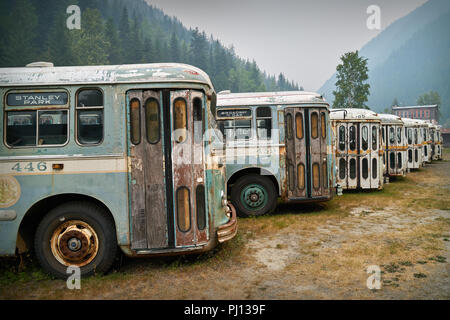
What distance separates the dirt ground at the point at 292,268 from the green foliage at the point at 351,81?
47266 mm

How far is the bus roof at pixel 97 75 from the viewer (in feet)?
15.2

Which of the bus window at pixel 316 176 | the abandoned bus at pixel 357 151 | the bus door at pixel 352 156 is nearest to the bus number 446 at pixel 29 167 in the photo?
the bus window at pixel 316 176

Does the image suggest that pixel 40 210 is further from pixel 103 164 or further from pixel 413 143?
pixel 413 143

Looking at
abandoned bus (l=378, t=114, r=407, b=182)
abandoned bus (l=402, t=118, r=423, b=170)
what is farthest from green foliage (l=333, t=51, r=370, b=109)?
abandoned bus (l=378, t=114, r=407, b=182)

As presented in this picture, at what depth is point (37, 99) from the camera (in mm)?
4625

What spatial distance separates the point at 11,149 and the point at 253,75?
109018mm

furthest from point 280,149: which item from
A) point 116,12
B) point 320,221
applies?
point 116,12

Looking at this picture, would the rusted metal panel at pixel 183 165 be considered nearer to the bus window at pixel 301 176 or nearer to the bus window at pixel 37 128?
the bus window at pixel 37 128

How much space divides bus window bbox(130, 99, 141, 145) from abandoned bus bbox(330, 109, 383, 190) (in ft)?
27.6

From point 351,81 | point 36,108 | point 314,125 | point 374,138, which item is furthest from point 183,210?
point 351,81

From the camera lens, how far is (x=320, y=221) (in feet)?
25.3

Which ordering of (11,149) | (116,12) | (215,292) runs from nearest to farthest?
(215,292)
(11,149)
(116,12)

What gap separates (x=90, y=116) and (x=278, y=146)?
4.78 meters

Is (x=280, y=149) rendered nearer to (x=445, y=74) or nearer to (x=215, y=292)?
(x=215, y=292)
